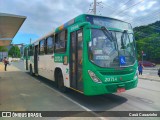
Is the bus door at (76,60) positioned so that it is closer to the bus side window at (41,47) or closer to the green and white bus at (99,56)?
Answer: the green and white bus at (99,56)

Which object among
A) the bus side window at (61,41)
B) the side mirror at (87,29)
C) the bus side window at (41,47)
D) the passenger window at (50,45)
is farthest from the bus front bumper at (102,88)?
the bus side window at (41,47)

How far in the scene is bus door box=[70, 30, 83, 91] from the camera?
867 centimetres

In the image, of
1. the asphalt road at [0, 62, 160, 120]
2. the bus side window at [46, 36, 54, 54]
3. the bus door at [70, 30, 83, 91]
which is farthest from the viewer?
the bus side window at [46, 36, 54, 54]

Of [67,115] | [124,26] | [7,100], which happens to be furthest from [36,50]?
[67,115]

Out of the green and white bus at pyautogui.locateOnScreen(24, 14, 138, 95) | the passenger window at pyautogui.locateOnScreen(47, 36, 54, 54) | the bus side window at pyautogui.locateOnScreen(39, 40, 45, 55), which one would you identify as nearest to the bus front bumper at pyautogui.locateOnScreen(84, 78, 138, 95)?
the green and white bus at pyautogui.locateOnScreen(24, 14, 138, 95)

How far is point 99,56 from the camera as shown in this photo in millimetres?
8156

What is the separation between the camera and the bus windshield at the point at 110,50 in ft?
26.8

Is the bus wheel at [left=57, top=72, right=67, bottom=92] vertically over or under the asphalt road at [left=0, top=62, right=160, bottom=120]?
over

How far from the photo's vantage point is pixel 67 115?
736 centimetres

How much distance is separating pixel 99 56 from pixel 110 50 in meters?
0.52

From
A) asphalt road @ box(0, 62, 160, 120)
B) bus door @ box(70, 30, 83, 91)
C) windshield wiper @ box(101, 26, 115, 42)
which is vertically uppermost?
windshield wiper @ box(101, 26, 115, 42)

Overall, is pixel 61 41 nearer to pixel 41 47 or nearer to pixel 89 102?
pixel 89 102

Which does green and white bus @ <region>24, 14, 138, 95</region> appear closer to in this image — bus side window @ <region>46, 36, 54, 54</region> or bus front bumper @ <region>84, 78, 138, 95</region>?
bus front bumper @ <region>84, 78, 138, 95</region>

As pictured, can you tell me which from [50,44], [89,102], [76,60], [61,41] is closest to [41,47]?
[50,44]
